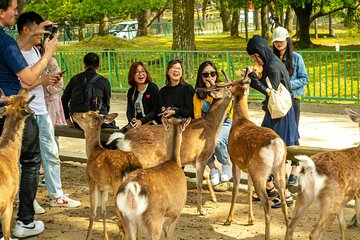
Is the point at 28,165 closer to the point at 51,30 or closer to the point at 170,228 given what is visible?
the point at 51,30

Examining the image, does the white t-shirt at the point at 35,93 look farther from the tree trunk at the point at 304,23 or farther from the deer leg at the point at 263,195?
the tree trunk at the point at 304,23

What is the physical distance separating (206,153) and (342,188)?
2.48 metres

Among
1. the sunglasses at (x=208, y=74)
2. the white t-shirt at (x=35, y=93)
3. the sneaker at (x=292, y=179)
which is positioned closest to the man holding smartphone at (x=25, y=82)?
the white t-shirt at (x=35, y=93)

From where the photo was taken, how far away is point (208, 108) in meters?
8.90

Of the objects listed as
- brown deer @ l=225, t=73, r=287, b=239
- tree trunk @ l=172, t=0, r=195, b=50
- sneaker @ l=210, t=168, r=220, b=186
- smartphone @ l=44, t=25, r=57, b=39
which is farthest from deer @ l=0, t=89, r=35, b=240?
A: tree trunk @ l=172, t=0, r=195, b=50

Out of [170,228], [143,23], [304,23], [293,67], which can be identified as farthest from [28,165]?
[143,23]

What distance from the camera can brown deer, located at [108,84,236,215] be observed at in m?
7.74

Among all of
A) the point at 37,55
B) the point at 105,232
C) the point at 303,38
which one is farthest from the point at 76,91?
the point at 303,38

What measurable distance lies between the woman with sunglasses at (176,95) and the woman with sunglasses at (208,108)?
6.5 inches

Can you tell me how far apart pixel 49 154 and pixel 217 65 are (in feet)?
31.6

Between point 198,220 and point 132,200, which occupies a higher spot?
point 132,200

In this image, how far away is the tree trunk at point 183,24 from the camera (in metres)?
20.9

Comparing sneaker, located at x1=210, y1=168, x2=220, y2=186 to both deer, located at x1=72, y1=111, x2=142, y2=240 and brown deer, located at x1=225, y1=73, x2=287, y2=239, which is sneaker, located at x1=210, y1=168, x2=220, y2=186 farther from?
deer, located at x1=72, y1=111, x2=142, y2=240

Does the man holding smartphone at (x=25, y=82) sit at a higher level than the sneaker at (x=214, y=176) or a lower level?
higher
